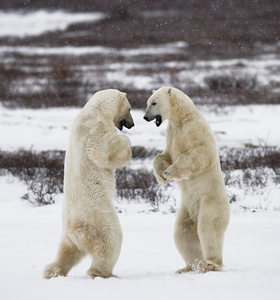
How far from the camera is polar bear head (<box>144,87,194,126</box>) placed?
13.1 feet

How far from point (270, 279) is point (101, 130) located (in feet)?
4.52

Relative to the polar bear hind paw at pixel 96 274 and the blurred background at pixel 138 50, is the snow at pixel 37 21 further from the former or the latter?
the polar bear hind paw at pixel 96 274

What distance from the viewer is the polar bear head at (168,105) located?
3988mm

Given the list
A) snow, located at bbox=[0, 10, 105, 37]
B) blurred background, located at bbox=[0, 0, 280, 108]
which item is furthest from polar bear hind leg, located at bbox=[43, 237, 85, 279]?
snow, located at bbox=[0, 10, 105, 37]

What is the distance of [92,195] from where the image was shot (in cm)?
359

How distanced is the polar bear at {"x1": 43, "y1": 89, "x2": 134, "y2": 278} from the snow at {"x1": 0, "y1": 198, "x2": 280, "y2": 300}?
0.15m

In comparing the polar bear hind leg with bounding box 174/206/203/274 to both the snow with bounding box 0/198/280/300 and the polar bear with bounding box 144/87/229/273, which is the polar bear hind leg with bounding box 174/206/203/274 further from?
the snow with bounding box 0/198/280/300

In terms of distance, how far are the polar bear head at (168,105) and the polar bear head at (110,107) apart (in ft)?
0.52

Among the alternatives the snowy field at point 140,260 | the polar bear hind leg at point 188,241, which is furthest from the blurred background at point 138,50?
the polar bear hind leg at point 188,241

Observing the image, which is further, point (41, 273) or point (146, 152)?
point (146, 152)

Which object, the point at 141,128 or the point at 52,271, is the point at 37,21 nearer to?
the point at 141,128

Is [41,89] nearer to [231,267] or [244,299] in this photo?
[231,267]

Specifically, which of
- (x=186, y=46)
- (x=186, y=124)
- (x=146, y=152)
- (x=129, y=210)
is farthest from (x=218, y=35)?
(x=186, y=124)

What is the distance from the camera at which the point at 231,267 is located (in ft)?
12.6
